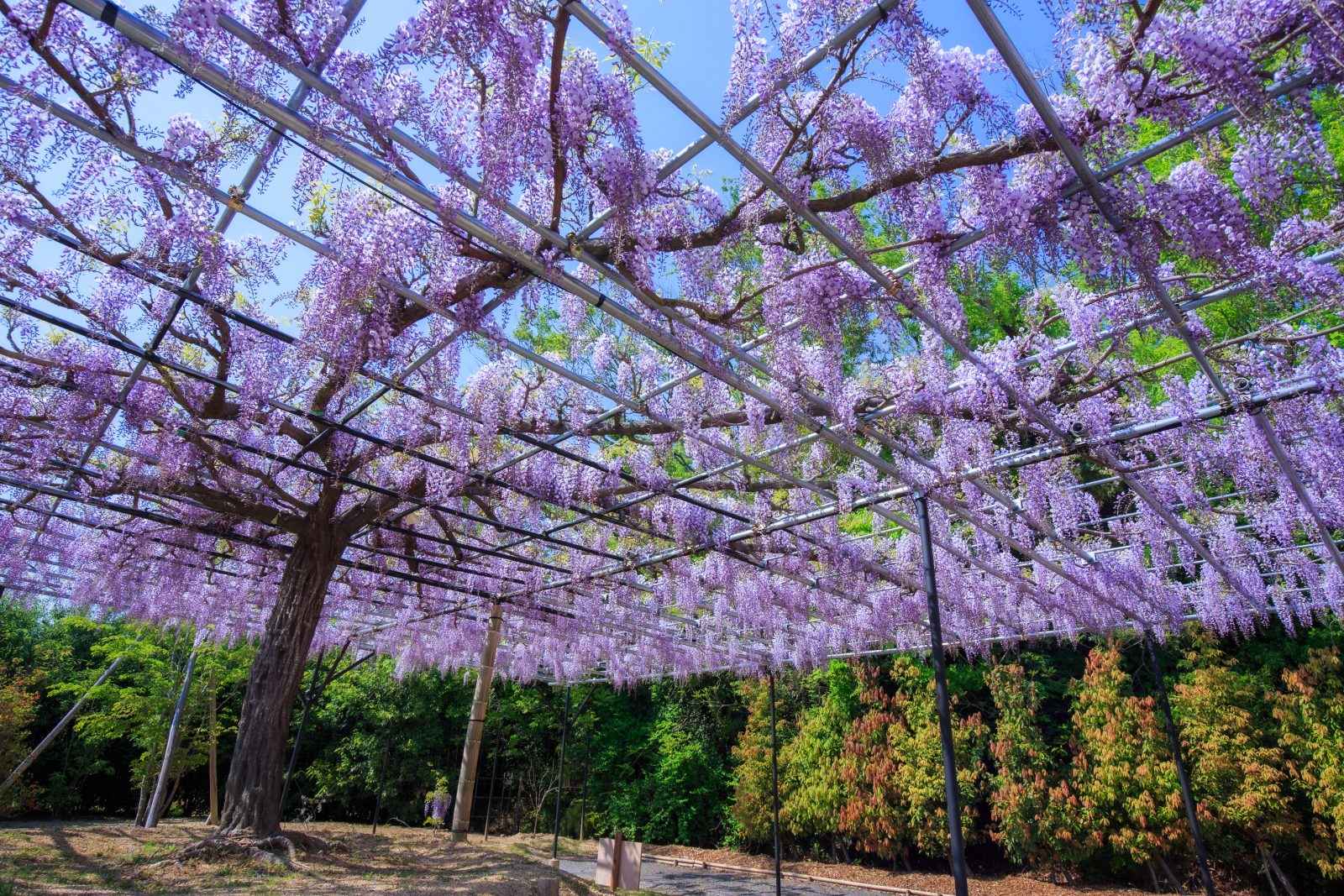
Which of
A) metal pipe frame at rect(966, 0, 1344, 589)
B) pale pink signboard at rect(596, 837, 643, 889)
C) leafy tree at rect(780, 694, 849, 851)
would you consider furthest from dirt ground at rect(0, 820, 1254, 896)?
metal pipe frame at rect(966, 0, 1344, 589)

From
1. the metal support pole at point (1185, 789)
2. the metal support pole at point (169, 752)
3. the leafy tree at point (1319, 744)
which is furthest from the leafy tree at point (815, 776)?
the metal support pole at point (169, 752)

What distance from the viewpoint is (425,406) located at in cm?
536

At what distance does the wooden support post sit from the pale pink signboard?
1.54m

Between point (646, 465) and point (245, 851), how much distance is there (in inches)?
153

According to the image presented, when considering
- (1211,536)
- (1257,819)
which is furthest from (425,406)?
(1257,819)

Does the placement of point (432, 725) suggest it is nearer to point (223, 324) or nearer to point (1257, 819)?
point (223, 324)

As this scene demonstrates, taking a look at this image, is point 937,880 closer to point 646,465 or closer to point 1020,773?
point 1020,773

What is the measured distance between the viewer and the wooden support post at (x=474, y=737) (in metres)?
8.04

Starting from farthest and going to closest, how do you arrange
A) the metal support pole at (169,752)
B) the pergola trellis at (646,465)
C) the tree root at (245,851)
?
the metal support pole at (169,752) → the tree root at (245,851) → the pergola trellis at (646,465)

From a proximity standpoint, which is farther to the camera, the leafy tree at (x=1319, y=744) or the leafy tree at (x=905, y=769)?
the leafy tree at (x=905, y=769)

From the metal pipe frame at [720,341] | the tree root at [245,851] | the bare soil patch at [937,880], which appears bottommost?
the bare soil patch at [937,880]

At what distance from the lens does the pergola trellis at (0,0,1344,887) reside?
2680 millimetres

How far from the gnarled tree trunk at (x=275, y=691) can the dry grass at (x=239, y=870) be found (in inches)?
15.9

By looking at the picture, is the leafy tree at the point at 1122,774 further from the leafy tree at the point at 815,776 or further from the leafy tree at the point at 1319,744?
the leafy tree at the point at 815,776
